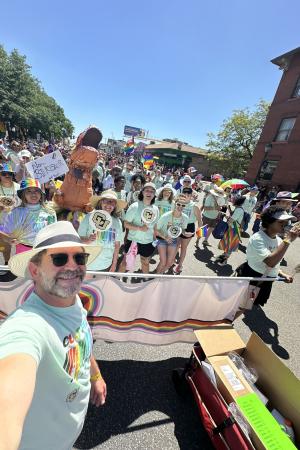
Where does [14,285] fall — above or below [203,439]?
above

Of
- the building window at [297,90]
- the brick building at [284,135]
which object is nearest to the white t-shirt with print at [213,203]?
the brick building at [284,135]

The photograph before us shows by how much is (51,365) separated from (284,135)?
23.8m

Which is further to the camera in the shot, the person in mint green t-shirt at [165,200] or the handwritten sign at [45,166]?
the person in mint green t-shirt at [165,200]

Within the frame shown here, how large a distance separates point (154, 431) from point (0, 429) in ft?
6.15

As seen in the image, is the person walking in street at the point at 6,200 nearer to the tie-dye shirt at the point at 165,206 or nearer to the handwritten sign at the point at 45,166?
the handwritten sign at the point at 45,166

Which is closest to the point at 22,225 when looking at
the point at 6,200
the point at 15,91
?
the point at 6,200

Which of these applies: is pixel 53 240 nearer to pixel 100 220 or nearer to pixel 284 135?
pixel 100 220

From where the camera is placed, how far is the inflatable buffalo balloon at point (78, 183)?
3631 mm

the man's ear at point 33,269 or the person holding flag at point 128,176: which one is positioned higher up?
the man's ear at point 33,269

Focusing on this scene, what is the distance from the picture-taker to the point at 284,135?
19703 millimetres

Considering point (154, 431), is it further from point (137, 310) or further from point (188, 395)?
point (137, 310)

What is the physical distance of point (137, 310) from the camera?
96.2 inches

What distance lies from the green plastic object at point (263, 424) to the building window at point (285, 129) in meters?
22.3

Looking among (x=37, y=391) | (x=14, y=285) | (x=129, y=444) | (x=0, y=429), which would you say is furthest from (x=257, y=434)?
(x=14, y=285)
